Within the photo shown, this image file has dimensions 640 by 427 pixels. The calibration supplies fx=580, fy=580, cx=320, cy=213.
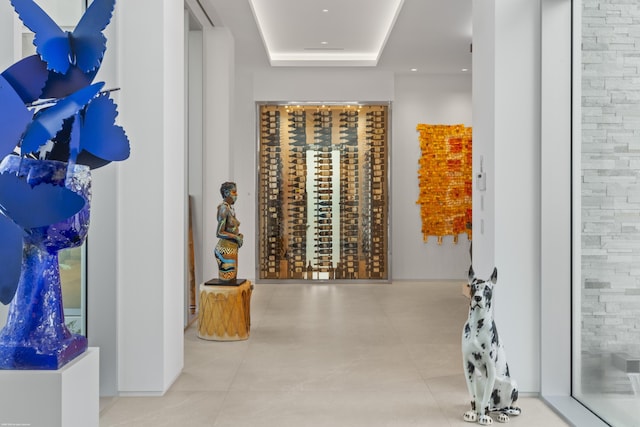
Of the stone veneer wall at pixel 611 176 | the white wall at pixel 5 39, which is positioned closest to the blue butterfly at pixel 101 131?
the white wall at pixel 5 39

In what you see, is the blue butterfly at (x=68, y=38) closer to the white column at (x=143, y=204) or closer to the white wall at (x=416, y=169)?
the white column at (x=143, y=204)

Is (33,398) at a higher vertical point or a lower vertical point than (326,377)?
higher

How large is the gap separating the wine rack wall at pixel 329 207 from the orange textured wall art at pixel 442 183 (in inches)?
26.2

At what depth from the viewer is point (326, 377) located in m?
4.21

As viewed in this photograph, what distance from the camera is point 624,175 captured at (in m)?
3.25

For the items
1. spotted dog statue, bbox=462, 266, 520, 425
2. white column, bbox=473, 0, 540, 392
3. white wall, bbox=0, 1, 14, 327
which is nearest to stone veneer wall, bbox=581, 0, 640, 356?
white column, bbox=473, 0, 540, 392

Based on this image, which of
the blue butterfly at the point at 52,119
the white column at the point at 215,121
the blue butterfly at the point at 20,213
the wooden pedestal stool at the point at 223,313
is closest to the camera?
the blue butterfly at the point at 20,213

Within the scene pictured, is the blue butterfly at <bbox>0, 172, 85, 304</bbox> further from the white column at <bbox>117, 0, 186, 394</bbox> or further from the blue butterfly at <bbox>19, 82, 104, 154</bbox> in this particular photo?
the white column at <bbox>117, 0, 186, 394</bbox>

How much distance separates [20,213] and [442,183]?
333 inches

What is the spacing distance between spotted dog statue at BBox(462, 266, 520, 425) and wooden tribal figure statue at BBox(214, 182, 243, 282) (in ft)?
9.06

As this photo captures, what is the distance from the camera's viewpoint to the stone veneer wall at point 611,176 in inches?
125

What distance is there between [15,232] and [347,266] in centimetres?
799

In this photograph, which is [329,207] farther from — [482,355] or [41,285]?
[41,285]

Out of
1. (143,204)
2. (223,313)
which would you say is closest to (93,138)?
(143,204)
